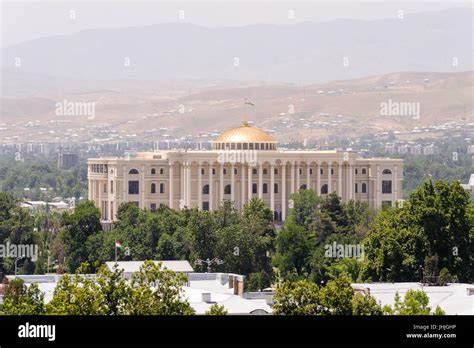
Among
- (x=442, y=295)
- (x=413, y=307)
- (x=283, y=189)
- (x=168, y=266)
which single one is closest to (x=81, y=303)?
(x=413, y=307)

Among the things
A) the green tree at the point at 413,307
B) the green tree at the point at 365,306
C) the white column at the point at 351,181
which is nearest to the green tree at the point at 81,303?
the green tree at the point at 365,306

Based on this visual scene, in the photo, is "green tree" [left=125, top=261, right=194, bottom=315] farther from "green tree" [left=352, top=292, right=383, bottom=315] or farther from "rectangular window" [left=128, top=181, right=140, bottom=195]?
"rectangular window" [left=128, top=181, right=140, bottom=195]

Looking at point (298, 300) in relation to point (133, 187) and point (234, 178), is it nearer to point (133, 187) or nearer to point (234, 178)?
point (133, 187)

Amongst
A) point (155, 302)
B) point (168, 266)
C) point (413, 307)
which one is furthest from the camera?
point (168, 266)
